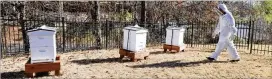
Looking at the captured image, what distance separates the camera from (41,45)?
720 cm

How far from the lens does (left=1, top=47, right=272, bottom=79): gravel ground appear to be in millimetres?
7629

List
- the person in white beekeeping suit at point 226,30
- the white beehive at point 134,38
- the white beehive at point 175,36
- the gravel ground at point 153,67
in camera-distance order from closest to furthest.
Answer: the gravel ground at point 153,67 < the white beehive at point 134,38 < the person in white beekeeping suit at point 226,30 < the white beehive at point 175,36

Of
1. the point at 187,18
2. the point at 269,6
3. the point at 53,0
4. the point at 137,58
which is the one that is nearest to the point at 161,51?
the point at 137,58

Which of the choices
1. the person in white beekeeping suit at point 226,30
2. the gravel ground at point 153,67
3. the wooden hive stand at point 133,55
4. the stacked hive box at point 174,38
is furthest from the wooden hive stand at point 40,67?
the stacked hive box at point 174,38

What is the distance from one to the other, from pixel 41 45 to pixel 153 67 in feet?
9.08

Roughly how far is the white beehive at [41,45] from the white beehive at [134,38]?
2.41 metres

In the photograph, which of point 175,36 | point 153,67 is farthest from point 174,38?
point 153,67

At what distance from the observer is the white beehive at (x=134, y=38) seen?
29.4ft

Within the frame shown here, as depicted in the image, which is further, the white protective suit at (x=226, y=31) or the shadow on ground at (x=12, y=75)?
the white protective suit at (x=226, y=31)

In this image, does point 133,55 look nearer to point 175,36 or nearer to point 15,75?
point 175,36

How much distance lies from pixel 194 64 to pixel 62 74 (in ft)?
11.3

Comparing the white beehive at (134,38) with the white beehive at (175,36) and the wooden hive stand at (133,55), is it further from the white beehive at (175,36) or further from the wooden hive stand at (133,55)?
the white beehive at (175,36)

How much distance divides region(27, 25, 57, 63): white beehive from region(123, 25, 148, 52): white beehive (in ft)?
7.90

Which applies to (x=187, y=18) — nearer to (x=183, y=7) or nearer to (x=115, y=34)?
(x=183, y=7)
